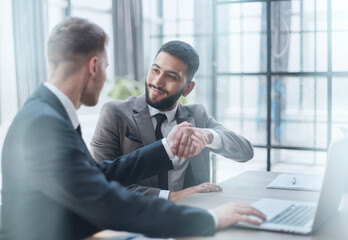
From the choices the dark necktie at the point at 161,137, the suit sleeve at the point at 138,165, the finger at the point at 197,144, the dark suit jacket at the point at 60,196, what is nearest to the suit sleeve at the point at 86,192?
the dark suit jacket at the point at 60,196

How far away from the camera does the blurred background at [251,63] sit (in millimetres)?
3393

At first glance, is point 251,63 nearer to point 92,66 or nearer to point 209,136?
point 209,136

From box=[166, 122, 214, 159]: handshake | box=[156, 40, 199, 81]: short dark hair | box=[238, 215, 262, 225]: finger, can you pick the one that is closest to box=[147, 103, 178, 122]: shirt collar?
box=[156, 40, 199, 81]: short dark hair

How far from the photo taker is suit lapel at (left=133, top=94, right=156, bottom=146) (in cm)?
231

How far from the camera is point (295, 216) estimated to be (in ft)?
4.69

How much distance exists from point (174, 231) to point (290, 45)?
2.71 metres

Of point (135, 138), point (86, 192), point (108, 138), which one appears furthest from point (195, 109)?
point (86, 192)

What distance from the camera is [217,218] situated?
4.22ft

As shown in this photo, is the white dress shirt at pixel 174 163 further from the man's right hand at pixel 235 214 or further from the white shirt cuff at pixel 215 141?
the man's right hand at pixel 235 214

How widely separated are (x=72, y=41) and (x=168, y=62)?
3.39 feet

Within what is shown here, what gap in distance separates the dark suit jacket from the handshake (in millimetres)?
687

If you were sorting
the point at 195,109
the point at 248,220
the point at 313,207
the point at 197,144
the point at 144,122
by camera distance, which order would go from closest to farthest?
the point at 248,220, the point at 313,207, the point at 197,144, the point at 144,122, the point at 195,109

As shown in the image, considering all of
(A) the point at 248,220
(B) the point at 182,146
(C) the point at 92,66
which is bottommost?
(A) the point at 248,220

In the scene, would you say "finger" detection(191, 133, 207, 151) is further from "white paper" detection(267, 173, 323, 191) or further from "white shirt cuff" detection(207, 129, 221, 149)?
"white paper" detection(267, 173, 323, 191)
